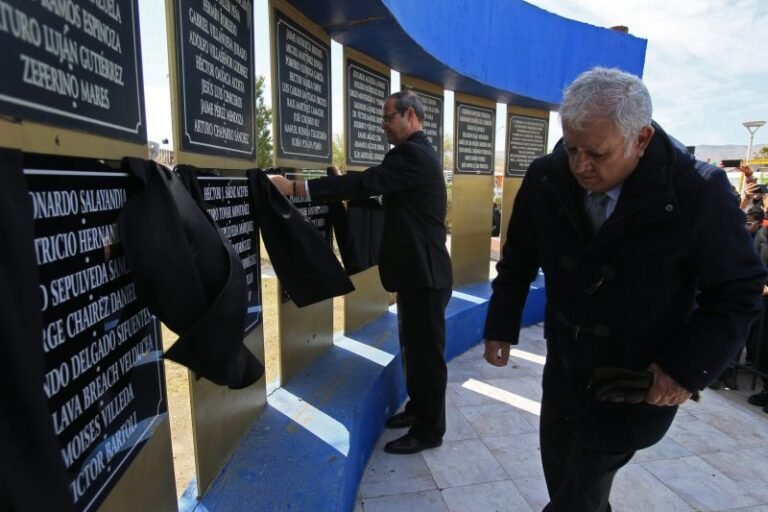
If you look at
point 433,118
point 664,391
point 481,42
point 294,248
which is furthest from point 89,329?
point 481,42

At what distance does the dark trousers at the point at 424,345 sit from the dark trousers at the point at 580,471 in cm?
106

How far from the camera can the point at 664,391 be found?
1510mm

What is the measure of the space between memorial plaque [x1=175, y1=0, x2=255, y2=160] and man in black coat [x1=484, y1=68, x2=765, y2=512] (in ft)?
4.45

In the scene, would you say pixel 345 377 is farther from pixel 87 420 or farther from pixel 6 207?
pixel 6 207

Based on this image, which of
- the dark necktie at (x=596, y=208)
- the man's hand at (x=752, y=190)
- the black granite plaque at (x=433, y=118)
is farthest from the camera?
the man's hand at (x=752, y=190)

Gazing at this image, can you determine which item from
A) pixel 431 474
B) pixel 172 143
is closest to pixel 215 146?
pixel 172 143

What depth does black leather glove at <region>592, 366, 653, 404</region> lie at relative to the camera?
154 cm

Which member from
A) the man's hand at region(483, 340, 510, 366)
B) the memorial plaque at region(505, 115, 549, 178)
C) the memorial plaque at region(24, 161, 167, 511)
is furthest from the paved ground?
the memorial plaque at region(505, 115, 549, 178)

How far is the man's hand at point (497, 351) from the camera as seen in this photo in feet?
6.91

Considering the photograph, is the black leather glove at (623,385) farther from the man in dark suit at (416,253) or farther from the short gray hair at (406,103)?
the short gray hair at (406,103)

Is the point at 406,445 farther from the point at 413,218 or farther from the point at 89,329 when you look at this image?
the point at 89,329

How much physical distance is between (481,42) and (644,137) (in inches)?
140

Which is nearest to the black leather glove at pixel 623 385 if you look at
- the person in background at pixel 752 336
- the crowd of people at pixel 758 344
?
the crowd of people at pixel 758 344

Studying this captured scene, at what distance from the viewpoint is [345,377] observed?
3078mm
